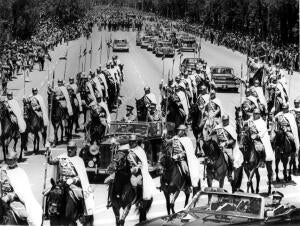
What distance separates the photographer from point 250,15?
91438 millimetres

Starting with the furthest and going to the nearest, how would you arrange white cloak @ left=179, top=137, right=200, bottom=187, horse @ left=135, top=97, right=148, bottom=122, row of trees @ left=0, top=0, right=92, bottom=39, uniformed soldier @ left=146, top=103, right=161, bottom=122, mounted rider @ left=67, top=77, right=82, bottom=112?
row of trees @ left=0, top=0, right=92, bottom=39, mounted rider @ left=67, top=77, right=82, bottom=112, horse @ left=135, top=97, right=148, bottom=122, uniformed soldier @ left=146, top=103, right=161, bottom=122, white cloak @ left=179, top=137, right=200, bottom=187

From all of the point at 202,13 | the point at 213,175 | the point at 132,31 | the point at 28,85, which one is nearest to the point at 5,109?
the point at 213,175

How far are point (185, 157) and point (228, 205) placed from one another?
354 centimetres

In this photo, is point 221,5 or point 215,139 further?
point 221,5

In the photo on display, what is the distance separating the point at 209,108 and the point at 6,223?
1089cm

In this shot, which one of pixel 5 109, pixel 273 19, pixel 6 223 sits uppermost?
pixel 273 19

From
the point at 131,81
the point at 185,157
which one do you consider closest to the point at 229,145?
the point at 185,157

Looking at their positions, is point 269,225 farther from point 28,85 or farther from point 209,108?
point 28,85

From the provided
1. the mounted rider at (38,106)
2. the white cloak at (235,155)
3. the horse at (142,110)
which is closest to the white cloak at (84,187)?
the white cloak at (235,155)

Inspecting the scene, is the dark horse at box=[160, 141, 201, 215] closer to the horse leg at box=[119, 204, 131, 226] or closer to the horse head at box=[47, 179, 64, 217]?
the horse leg at box=[119, 204, 131, 226]

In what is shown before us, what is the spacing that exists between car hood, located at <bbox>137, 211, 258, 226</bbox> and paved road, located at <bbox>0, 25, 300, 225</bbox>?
376 centimetres

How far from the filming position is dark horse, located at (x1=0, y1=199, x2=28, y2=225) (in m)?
13.0

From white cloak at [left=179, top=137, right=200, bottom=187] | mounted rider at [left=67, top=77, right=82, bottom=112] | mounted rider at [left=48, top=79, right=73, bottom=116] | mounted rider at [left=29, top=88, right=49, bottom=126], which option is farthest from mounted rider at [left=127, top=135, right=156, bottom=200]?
mounted rider at [left=67, top=77, right=82, bottom=112]

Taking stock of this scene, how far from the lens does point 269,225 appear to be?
12258 mm
